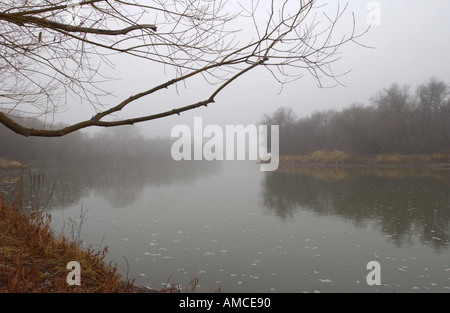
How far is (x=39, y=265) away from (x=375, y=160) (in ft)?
145

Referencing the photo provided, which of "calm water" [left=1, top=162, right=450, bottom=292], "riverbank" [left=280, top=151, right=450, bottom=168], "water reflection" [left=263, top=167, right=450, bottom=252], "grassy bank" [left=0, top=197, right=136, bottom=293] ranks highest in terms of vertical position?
"riverbank" [left=280, top=151, right=450, bottom=168]

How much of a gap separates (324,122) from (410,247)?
6372cm

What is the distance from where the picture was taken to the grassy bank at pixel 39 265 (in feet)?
9.04

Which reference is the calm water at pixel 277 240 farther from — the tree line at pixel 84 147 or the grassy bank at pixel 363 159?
the grassy bank at pixel 363 159

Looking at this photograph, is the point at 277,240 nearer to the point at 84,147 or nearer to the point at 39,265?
the point at 39,265

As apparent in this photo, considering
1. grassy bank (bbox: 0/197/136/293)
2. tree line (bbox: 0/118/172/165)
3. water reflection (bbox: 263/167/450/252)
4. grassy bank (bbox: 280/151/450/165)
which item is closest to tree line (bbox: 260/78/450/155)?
grassy bank (bbox: 280/151/450/165)

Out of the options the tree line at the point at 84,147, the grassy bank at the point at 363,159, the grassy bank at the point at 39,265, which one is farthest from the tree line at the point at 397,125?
the grassy bank at the point at 39,265

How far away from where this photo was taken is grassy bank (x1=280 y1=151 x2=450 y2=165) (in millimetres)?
36719

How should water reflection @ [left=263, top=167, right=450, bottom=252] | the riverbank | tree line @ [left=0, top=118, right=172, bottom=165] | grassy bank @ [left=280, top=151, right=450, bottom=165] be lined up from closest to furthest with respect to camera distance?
water reflection @ [left=263, top=167, right=450, bottom=252]
the riverbank
grassy bank @ [left=280, top=151, right=450, bottom=165]
tree line @ [left=0, top=118, right=172, bottom=165]

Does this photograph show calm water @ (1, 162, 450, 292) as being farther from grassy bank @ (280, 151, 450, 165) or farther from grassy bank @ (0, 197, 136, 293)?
grassy bank @ (280, 151, 450, 165)

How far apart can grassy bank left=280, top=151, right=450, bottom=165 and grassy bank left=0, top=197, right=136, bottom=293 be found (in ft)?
136
